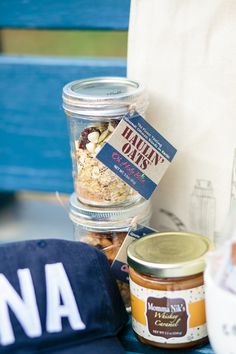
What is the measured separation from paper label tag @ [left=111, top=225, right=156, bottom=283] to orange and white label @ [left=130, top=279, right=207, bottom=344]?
0.09m

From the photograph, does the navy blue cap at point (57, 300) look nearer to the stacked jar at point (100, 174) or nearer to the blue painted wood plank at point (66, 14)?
the stacked jar at point (100, 174)

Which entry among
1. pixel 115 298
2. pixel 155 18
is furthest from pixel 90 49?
pixel 115 298

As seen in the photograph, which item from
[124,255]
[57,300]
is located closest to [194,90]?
[124,255]

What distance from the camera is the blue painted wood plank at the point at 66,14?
109 cm

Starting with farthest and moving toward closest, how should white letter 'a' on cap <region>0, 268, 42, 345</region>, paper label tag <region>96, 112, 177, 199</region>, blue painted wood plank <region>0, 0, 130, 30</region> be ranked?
1. blue painted wood plank <region>0, 0, 130, 30</region>
2. paper label tag <region>96, 112, 177, 199</region>
3. white letter 'a' on cap <region>0, 268, 42, 345</region>

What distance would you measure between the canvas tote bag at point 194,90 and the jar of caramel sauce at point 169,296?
6.6 inches

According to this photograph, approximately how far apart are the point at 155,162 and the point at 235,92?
0.48 feet

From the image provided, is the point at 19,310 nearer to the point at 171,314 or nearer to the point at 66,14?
the point at 171,314

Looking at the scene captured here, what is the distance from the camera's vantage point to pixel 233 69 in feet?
2.97

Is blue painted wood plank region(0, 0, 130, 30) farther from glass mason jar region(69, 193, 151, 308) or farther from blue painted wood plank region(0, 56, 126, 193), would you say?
glass mason jar region(69, 193, 151, 308)

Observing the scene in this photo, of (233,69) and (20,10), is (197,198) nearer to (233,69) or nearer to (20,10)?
(233,69)

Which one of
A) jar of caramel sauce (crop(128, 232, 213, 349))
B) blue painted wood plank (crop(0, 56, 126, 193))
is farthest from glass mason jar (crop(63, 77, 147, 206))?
blue painted wood plank (crop(0, 56, 126, 193))

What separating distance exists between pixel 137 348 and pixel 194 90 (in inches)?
14.0

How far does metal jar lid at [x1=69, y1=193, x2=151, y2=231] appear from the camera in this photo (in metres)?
0.88
